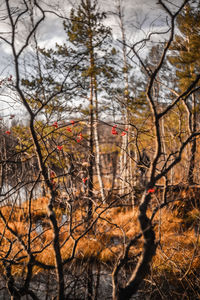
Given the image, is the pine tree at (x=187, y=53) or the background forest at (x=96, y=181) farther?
the pine tree at (x=187, y=53)

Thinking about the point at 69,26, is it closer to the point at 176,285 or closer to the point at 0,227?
the point at 0,227

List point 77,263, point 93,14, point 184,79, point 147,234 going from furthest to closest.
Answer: point 184,79 → point 93,14 → point 77,263 → point 147,234

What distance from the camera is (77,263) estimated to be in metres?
4.61

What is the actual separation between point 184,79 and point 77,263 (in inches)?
272

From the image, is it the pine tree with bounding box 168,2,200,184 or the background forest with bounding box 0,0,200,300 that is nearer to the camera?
the background forest with bounding box 0,0,200,300

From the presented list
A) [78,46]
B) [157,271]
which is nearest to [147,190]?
[157,271]

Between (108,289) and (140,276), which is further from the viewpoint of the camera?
(108,289)

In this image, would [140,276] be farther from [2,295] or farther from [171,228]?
[171,228]

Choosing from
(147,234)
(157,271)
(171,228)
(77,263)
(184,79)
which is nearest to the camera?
(147,234)

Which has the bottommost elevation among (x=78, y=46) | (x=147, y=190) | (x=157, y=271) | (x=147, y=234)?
(x=157, y=271)

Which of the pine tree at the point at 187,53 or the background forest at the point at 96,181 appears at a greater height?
the pine tree at the point at 187,53

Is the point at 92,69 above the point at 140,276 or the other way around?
above

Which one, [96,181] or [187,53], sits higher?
[187,53]

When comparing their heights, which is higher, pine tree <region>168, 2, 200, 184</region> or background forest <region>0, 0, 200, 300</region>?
pine tree <region>168, 2, 200, 184</region>
